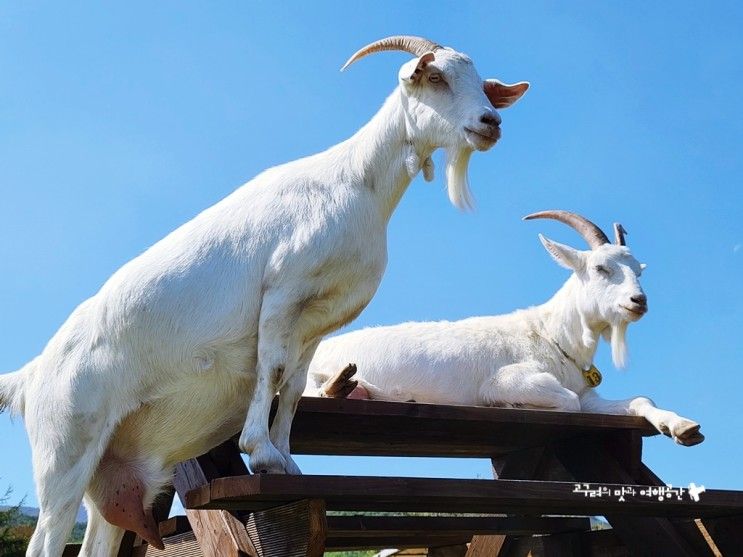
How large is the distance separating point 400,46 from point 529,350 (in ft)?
7.26

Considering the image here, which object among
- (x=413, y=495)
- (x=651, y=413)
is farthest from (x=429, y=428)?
(x=413, y=495)

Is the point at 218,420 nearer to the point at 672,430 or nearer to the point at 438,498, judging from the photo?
the point at 438,498

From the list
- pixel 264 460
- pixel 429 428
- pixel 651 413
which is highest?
pixel 651 413

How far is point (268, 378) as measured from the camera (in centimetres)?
340

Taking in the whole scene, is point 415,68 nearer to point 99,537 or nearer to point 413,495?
point 413,495

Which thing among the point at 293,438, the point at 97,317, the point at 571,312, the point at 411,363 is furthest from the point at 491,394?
the point at 97,317

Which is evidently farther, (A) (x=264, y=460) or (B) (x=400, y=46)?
(B) (x=400, y=46)

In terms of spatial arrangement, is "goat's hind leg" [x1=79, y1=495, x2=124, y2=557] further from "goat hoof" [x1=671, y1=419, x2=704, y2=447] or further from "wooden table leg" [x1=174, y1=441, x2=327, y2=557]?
"goat hoof" [x1=671, y1=419, x2=704, y2=447]

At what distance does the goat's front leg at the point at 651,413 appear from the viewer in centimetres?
462

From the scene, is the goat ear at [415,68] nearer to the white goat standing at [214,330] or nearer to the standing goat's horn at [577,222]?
the white goat standing at [214,330]

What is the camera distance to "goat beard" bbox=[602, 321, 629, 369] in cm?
557

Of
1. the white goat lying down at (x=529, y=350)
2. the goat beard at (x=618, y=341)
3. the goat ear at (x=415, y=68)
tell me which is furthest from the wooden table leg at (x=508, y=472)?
the goat ear at (x=415, y=68)

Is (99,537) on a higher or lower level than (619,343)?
lower

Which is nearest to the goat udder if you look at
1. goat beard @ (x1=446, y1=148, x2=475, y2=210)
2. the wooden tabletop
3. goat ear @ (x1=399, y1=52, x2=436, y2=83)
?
the wooden tabletop
